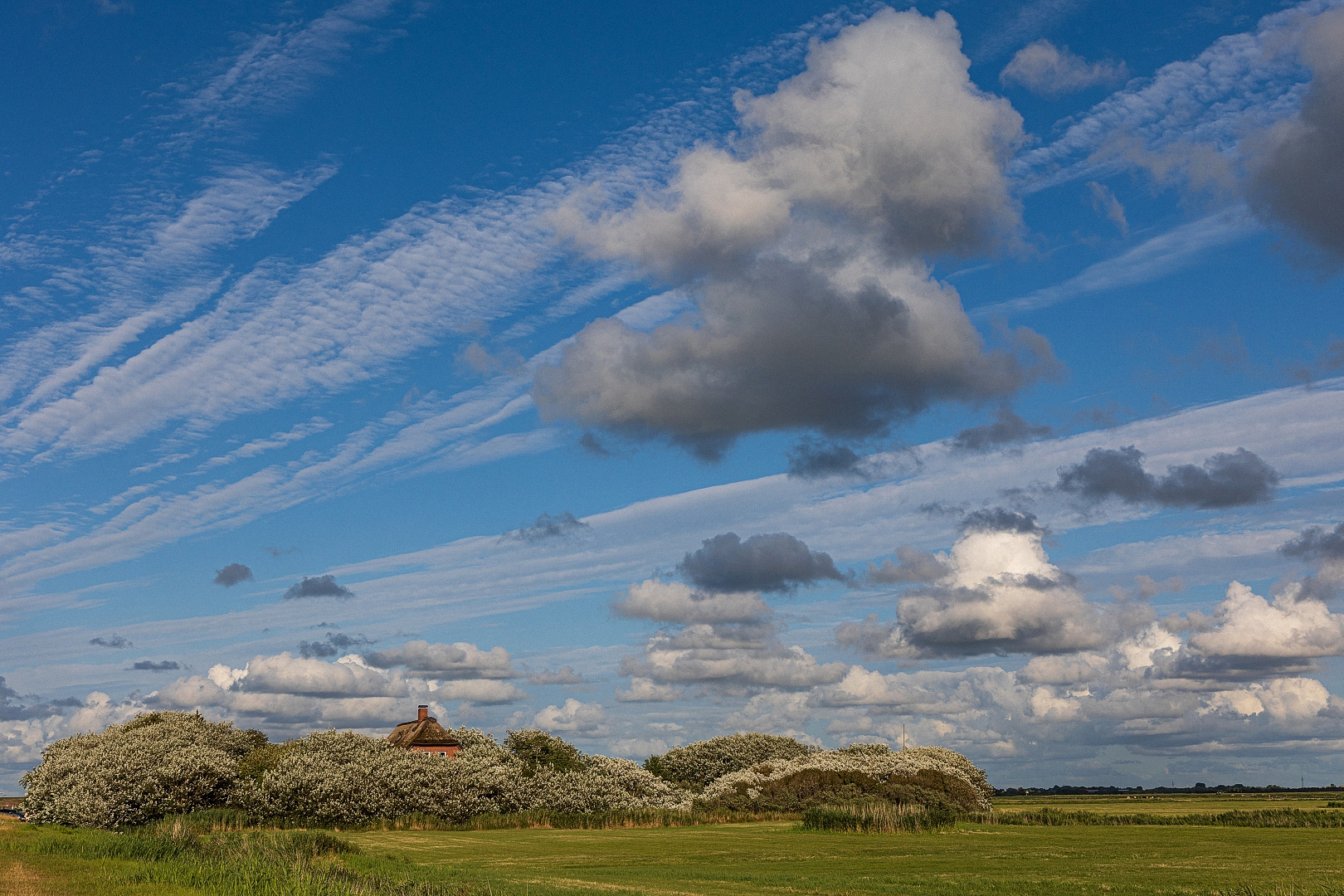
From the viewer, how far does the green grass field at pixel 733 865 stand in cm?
2831

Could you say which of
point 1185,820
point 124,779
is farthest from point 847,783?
point 124,779

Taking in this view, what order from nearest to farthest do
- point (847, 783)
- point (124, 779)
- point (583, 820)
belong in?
point (124, 779), point (583, 820), point (847, 783)

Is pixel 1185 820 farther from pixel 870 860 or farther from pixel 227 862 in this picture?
pixel 227 862

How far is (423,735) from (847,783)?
47.6m

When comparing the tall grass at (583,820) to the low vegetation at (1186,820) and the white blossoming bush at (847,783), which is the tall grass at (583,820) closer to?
the white blossoming bush at (847,783)

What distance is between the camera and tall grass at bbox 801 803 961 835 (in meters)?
73.7

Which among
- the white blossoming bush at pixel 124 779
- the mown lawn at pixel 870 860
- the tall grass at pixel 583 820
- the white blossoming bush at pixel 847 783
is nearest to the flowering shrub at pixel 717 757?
the white blossoming bush at pixel 847 783

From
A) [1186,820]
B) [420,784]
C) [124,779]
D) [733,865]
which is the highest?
[124,779]

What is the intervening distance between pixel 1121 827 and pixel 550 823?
165 ft

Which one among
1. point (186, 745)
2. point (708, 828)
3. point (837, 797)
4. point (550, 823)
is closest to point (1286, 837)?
A: point (837, 797)

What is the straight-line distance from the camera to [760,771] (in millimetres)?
101250

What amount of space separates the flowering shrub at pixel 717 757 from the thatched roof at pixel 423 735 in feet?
107

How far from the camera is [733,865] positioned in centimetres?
4422

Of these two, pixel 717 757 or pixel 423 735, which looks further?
pixel 717 757
